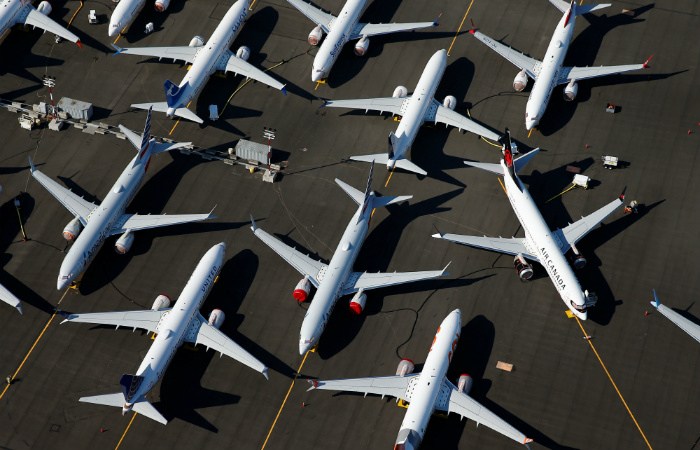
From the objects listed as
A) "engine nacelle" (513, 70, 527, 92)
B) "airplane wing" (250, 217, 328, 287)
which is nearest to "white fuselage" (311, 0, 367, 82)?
"engine nacelle" (513, 70, 527, 92)

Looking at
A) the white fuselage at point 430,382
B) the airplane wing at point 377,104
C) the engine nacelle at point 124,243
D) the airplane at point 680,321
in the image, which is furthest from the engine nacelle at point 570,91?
the engine nacelle at point 124,243

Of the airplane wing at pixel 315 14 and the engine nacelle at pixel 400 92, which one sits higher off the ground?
the airplane wing at pixel 315 14

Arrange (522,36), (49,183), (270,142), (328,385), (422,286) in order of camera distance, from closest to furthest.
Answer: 1. (328,385)
2. (422,286)
3. (49,183)
4. (270,142)
5. (522,36)

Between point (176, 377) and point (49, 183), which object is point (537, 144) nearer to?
point (176, 377)

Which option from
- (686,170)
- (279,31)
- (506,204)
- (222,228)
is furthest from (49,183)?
(686,170)

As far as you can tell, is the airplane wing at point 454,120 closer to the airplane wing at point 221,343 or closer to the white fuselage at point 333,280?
the white fuselage at point 333,280

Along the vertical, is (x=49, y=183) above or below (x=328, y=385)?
above

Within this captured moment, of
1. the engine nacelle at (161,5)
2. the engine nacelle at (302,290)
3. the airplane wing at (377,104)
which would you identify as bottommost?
the engine nacelle at (302,290)

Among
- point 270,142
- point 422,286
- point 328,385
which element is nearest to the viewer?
point 328,385
